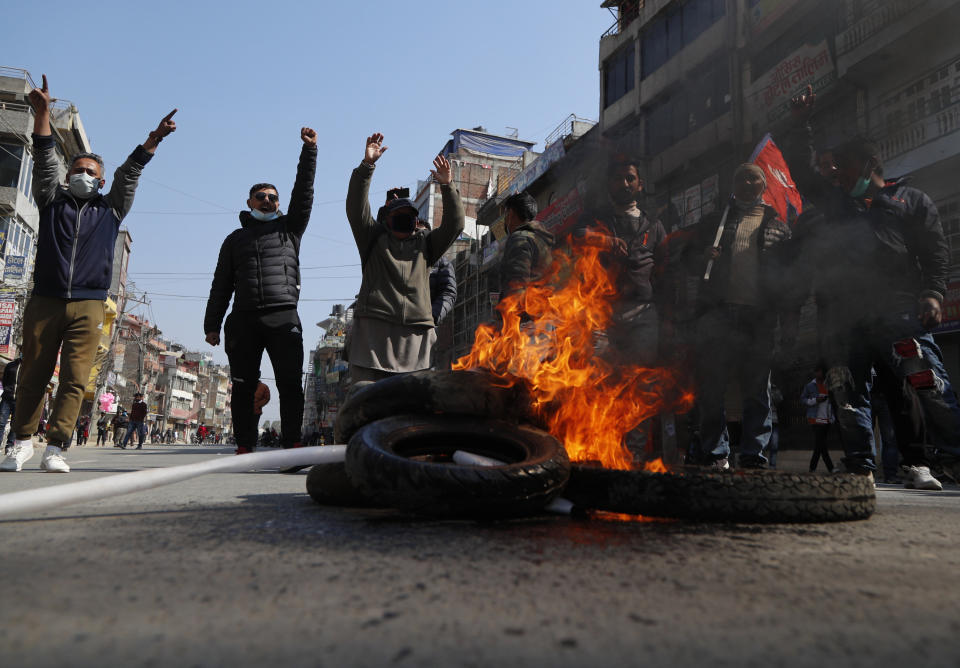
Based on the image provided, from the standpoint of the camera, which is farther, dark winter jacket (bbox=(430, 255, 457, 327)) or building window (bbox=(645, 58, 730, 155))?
building window (bbox=(645, 58, 730, 155))

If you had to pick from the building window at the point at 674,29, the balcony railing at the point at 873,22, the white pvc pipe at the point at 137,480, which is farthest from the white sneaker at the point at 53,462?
the building window at the point at 674,29

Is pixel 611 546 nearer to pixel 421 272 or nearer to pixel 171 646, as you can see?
pixel 171 646

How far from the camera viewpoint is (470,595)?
3.41 feet

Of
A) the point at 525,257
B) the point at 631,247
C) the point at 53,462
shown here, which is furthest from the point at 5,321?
the point at 631,247

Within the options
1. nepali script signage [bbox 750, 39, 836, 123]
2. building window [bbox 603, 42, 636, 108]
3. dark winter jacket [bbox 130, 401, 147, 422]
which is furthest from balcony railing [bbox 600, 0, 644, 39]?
dark winter jacket [bbox 130, 401, 147, 422]

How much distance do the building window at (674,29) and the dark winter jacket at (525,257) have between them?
20.1m

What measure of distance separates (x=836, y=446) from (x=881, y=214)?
12.6 metres

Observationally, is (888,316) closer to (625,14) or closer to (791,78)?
(791,78)

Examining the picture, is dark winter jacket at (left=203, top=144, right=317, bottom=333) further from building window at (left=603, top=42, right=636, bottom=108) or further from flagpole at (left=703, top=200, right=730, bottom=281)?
building window at (left=603, top=42, right=636, bottom=108)

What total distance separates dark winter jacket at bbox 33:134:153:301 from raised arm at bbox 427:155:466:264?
1968 millimetres

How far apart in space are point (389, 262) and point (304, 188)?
1.07 meters

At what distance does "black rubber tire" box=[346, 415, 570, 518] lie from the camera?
1.84m

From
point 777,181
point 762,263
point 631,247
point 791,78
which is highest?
point 791,78

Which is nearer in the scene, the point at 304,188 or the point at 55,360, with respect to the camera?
the point at 55,360
